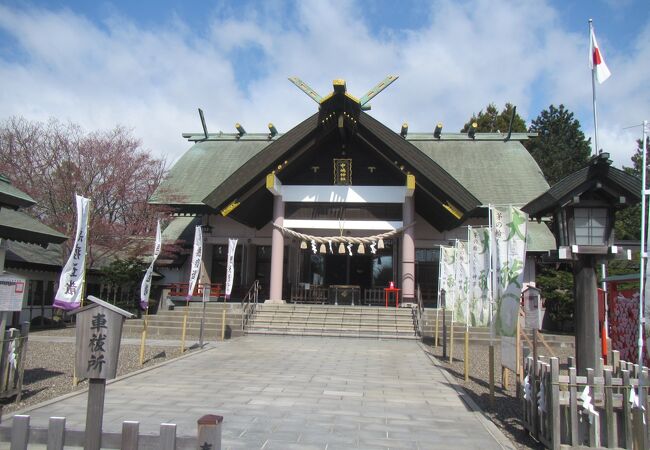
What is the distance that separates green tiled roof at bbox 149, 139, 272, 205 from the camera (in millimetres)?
22812

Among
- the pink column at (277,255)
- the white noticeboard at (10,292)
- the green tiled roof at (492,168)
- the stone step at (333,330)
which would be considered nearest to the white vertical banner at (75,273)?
A: the white noticeboard at (10,292)

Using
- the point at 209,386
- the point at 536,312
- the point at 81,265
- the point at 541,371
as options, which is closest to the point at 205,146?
the point at 81,265

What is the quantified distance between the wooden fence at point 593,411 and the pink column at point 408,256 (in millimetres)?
13737

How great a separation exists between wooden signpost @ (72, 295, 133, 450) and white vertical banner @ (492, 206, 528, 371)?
5251mm

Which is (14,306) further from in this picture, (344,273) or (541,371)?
(344,273)

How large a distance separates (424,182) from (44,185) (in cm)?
1569

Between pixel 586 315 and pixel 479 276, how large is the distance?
9.66ft

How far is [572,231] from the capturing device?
277 inches

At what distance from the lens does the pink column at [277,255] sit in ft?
64.4

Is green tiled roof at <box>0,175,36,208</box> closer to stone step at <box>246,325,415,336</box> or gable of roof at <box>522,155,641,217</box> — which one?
gable of roof at <box>522,155,641,217</box>

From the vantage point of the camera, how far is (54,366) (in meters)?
10.6

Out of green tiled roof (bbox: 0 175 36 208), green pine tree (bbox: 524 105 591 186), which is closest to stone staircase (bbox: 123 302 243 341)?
green tiled roof (bbox: 0 175 36 208)

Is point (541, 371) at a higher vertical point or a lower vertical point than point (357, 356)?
higher

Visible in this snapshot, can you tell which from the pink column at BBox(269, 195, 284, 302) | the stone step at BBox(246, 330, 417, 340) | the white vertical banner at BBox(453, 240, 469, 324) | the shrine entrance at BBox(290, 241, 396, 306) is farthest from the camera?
the shrine entrance at BBox(290, 241, 396, 306)
